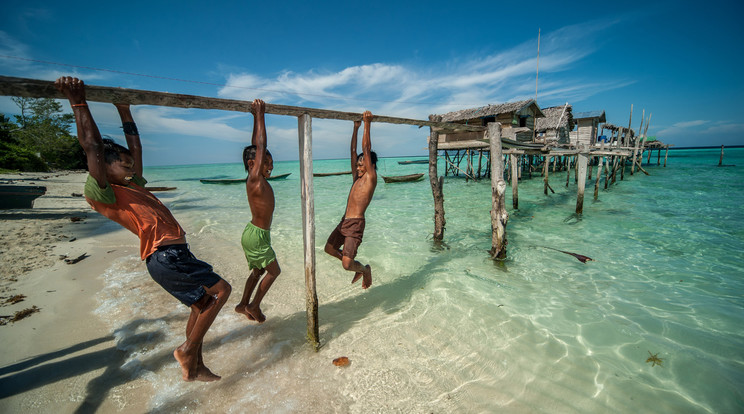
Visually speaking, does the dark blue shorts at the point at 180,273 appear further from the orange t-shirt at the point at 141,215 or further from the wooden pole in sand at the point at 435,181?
the wooden pole in sand at the point at 435,181

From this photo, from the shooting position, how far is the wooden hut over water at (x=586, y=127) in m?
26.7

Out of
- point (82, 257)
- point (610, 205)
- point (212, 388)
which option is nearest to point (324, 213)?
point (82, 257)

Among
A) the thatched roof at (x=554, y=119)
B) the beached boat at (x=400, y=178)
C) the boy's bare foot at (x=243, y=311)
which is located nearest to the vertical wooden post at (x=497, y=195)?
the boy's bare foot at (x=243, y=311)

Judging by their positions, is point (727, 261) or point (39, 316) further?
point (727, 261)

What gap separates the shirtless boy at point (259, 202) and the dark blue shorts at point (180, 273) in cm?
65

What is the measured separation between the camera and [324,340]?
353 centimetres

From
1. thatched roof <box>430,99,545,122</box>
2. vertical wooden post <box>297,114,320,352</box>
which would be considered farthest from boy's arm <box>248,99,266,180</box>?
thatched roof <box>430,99,545,122</box>

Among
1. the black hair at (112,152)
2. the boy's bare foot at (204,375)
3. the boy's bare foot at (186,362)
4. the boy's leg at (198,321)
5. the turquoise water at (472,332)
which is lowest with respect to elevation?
the turquoise water at (472,332)

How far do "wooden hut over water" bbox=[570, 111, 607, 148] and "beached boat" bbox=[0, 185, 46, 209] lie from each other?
35.6 meters

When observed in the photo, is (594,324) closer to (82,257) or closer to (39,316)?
(39,316)

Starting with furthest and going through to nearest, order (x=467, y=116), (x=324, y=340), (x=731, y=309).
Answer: (x=467, y=116), (x=731, y=309), (x=324, y=340)

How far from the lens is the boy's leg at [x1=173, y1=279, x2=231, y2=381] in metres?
2.52

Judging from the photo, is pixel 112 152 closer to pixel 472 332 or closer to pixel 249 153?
pixel 249 153

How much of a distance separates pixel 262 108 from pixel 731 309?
7.34 m
